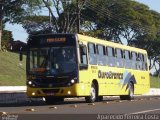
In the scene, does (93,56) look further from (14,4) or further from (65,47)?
(14,4)

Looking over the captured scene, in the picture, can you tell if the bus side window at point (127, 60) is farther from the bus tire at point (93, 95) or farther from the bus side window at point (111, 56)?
the bus tire at point (93, 95)

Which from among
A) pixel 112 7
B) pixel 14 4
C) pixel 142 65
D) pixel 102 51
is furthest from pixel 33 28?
pixel 102 51

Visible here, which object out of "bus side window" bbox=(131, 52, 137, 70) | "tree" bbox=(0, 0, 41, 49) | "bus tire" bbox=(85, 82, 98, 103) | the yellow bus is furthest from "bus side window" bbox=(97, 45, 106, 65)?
"tree" bbox=(0, 0, 41, 49)

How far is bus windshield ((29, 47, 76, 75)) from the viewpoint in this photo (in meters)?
26.9

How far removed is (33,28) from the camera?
101 metres

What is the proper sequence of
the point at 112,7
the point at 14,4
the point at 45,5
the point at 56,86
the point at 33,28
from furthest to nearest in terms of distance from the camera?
the point at 33,28 → the point at 112,7 → the point at 14,4 → the point at 45,5 → the point at 56,86

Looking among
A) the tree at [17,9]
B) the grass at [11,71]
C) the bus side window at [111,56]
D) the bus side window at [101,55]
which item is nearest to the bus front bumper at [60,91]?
the bus side window at [101,55]

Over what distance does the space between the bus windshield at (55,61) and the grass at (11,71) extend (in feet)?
75.5

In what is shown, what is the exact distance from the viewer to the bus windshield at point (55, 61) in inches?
1059

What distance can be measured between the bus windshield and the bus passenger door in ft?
1.83

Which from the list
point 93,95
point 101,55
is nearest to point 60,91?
point 93,95

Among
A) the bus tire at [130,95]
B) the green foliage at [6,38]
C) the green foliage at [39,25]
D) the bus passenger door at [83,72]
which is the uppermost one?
the green foliage at [39,25]

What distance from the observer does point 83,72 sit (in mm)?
27625

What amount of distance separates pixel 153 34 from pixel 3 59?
34.3 m
